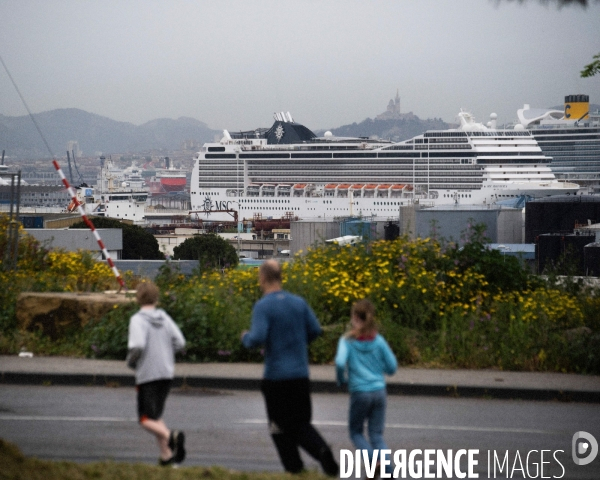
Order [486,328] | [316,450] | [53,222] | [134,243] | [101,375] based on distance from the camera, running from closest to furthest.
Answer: [316,450]
[101,375]
[486,328]
[53,222]
[134,243]

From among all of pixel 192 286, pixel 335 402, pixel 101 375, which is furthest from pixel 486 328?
pixel 101 375

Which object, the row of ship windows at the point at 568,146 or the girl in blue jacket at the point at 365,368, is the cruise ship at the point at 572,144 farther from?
the girl in blue jacket at the point at 365,368

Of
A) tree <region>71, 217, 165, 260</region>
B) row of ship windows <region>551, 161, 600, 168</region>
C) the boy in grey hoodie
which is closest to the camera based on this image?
the boy in grey hoodie

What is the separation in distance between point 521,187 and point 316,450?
301ft

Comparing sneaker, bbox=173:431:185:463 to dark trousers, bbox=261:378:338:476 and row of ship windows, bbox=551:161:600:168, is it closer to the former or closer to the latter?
dark trousers, bbox=261:378:338:476

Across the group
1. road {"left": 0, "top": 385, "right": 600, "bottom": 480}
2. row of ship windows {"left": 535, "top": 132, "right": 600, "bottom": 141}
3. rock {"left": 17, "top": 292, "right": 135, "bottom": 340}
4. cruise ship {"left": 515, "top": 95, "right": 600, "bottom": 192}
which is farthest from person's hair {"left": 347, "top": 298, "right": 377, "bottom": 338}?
row of ship windows {"left": 535, "top": 132, "right": 600, "bottom": 141}

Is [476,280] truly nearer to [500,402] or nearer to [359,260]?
[359,260]

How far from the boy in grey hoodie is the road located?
40 centimetres

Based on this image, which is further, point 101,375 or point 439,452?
point 101,375

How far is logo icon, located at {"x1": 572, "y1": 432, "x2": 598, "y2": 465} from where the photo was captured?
6.50 meters

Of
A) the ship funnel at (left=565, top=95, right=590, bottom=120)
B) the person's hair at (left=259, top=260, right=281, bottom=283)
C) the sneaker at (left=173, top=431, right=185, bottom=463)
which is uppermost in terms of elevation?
the ship funnel at (left=565, top=95, right=590, bottom=120)

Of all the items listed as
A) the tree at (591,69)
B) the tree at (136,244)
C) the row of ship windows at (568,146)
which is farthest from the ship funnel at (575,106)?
the tree at (591,69)

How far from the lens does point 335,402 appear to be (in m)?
8.25

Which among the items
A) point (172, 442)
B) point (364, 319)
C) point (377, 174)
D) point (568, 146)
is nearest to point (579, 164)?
point (568, 146)
